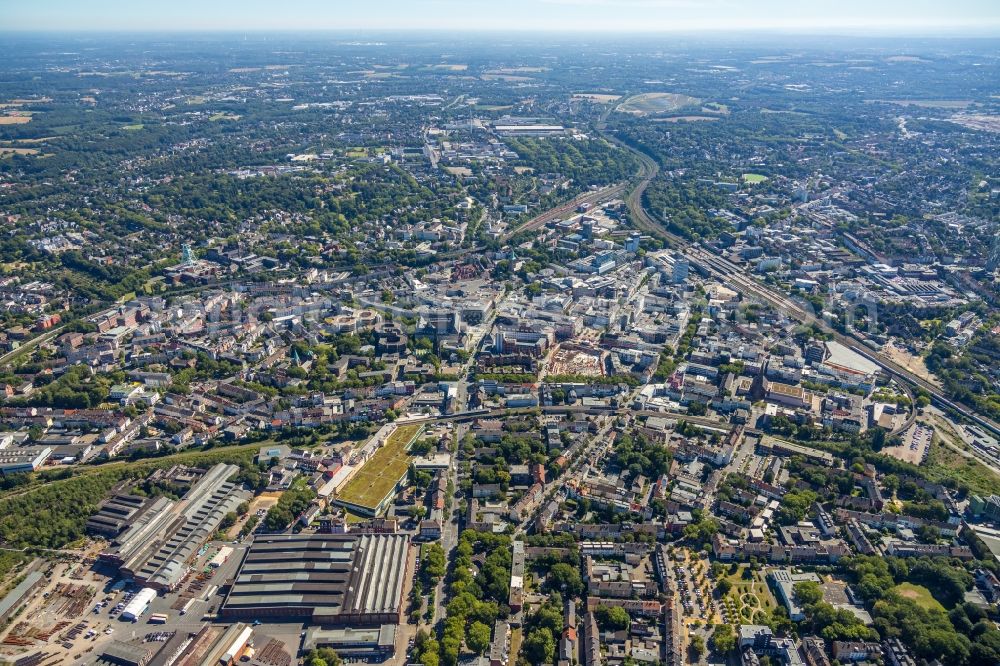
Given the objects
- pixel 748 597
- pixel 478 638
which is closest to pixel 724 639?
pixel 748 597

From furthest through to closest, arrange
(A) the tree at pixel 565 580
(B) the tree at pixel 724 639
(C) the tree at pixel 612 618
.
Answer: (A) the tree at pixel 565 580 → (C) the tree at pixel 612 618 → (B) the tree at pixel 724 639

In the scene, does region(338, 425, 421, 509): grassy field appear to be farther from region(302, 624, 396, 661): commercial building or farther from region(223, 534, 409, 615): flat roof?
region(302, 624, 396, 661): commercial building

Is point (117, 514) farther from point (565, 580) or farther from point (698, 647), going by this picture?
point (698, 647)

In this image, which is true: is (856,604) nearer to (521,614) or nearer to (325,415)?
(521,614)

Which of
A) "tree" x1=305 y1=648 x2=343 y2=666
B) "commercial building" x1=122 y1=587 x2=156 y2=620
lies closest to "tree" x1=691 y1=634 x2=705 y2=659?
"tree" x1=305 y1=648 x2=343 y2=666

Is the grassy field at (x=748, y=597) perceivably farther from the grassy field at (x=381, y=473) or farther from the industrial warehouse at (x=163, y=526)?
the industrial warehouse at (x=163, y=526)

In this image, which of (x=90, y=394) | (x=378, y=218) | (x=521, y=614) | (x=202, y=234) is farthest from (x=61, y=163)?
(x=521, y=614)

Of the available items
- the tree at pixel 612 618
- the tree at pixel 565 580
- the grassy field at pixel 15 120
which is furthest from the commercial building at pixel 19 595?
the grassy field at pixel 15 120
